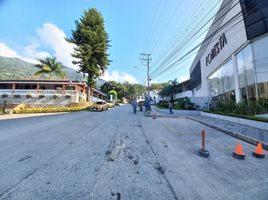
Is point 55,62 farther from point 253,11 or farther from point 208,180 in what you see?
point 208,180

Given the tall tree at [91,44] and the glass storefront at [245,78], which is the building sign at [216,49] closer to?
the glass storefront at [245,78]

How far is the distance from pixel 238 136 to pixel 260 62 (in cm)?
723

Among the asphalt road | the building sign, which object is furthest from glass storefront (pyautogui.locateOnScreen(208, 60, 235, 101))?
the asphalt road

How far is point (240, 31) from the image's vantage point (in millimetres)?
13156

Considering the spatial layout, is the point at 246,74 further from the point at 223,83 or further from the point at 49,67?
the point at 49,67

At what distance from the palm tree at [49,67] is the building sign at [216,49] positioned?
33429mm

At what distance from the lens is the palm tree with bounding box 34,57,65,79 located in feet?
119

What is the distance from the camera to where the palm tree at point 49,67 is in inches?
1432

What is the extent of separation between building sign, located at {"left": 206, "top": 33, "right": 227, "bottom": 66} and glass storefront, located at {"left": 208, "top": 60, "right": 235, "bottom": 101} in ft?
6.82

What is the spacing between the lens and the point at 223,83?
18047 mm

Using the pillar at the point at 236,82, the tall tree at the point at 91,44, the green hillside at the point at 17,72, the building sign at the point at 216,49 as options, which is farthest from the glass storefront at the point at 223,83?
the green hillside at the point at 17,72

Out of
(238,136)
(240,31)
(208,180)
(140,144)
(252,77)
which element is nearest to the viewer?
(208,180)

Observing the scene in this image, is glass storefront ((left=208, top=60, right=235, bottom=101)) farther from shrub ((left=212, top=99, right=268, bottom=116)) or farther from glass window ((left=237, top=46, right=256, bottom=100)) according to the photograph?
shrub ((left=212, top=99, right=268, bottom=116))

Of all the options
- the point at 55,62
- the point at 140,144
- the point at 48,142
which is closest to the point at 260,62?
the point at 140,144
